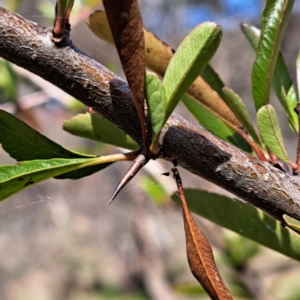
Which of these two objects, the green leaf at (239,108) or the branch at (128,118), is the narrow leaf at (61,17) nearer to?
the branch at (128,118)

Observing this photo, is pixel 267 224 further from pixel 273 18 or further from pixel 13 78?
pixel 13 78

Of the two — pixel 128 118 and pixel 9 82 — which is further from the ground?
pixel 128 118

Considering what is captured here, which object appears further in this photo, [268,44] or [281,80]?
[281,80]

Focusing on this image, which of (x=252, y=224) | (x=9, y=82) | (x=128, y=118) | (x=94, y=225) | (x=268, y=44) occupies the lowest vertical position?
(x=94, y=225)

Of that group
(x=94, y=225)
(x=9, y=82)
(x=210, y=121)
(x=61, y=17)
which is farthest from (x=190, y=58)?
(x=94, y=225)

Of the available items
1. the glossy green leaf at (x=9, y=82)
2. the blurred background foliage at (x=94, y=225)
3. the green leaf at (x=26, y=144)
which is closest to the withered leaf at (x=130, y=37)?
the green leaf at (x=26, y=144)

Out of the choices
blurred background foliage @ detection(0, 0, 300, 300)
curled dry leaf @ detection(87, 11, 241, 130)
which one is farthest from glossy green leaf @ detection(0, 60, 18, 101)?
blurred background foliage @ detection(0, 0, 300, 300)

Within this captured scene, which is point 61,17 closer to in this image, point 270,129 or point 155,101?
point 155,101
